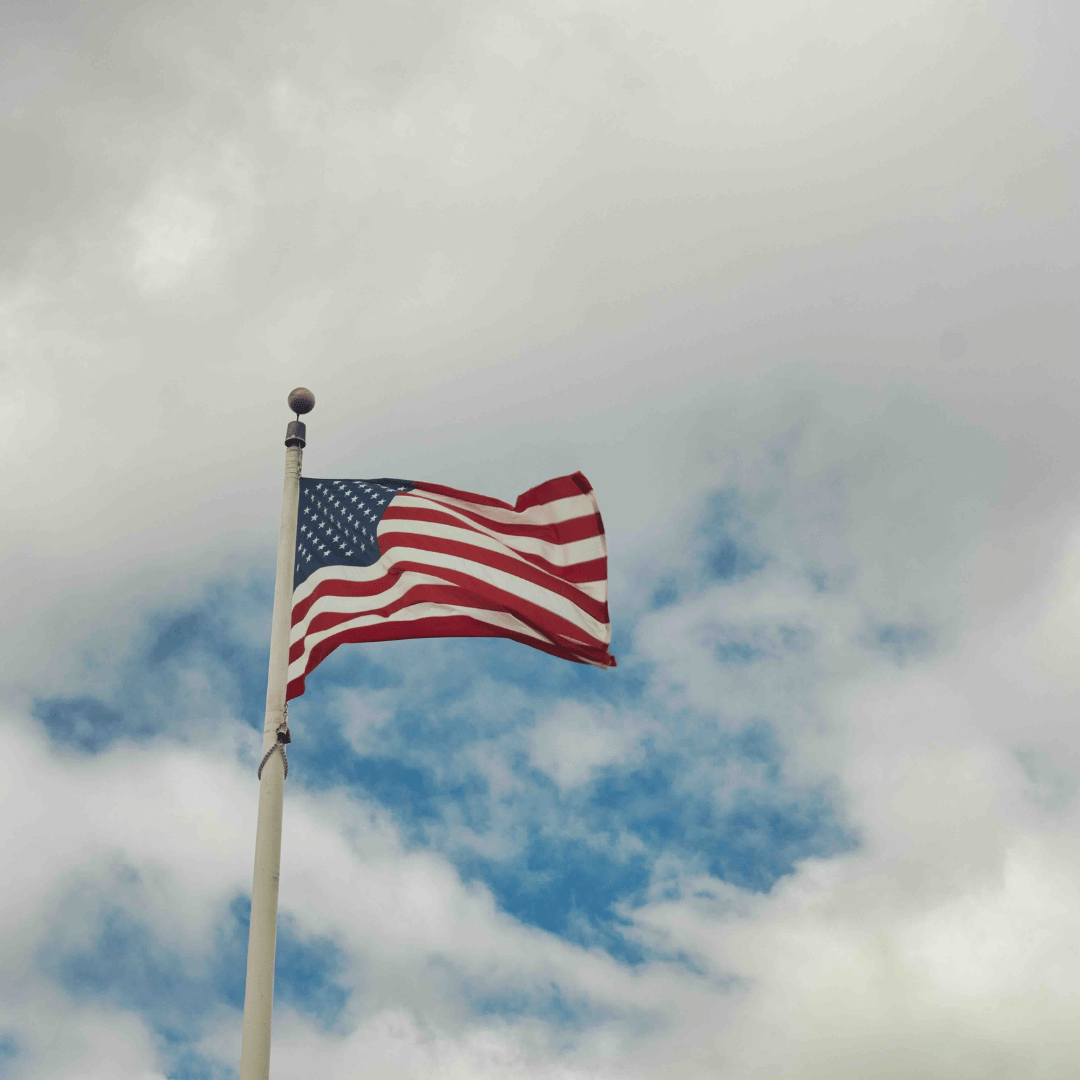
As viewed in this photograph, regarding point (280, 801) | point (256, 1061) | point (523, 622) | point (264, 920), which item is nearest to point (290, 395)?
point (523, 622)

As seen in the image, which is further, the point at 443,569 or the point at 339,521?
the point at 339,521

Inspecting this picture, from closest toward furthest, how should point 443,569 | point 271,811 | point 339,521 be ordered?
point 271,811
point 443,569
point 339,521

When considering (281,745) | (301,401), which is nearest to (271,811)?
(281,745)

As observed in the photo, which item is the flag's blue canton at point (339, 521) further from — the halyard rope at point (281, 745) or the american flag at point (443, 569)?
the halyard rope at point (281, 745)

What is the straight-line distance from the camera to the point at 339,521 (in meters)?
17.7

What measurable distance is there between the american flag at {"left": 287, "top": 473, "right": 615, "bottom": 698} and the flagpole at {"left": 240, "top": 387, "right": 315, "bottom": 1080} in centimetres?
51

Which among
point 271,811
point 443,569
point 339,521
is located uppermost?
point 339,521

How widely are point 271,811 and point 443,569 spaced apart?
14.4ft

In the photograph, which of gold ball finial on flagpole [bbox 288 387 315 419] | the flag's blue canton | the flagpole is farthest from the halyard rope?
gold ball finial on flagpole [bbox 288 387 315 419]

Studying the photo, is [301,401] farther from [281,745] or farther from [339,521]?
[281,745]

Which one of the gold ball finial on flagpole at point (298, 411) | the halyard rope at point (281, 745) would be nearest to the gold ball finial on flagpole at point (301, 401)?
the gold ball finial on flagpole at point (298, 411)

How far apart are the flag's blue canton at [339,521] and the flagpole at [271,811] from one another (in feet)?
1.53

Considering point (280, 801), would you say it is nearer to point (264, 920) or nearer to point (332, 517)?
point (264, 920)

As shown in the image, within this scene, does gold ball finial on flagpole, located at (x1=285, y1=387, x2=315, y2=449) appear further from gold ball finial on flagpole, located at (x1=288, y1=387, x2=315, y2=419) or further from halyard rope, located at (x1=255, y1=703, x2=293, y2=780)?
halyard rope, located at (x1=255, y1=703, x2=293, y2=780)
